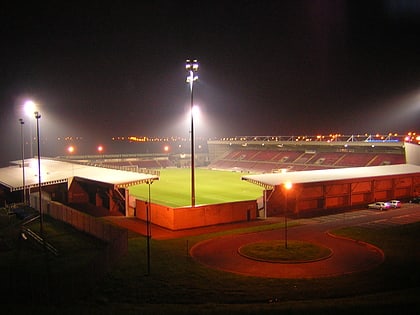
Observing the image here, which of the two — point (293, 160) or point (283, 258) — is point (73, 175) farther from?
point (293, 160)

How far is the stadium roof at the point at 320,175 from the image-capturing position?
32541 mm

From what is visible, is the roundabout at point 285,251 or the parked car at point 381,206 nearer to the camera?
the roundabout at point 285,251

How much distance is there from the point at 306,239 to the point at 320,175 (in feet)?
43.2

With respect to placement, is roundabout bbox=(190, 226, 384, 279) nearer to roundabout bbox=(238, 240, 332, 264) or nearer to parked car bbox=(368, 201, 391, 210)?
roundabout bbox=(238, 240, 332, 264)

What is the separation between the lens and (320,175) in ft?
119

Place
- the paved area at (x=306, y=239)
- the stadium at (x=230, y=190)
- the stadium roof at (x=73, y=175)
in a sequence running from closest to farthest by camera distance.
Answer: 1. the paved area at (x=306, y=239)
2. the stadium at (x=230, y=190)
3. the stadium roof at (x=73, y=175)

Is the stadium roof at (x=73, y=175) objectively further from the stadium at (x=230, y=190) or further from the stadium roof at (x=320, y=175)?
the stadium roof at (x=320, y=175)

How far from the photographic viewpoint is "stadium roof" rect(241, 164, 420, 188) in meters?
32.5

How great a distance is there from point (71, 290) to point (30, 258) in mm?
8387

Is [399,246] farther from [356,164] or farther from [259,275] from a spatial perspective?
[356,164]

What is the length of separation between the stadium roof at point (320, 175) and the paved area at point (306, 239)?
3089 mm

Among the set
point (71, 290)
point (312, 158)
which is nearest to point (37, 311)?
point (71, 290)

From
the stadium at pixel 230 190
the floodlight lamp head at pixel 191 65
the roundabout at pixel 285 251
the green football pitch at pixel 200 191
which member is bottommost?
the green football pitch at pixel 200 191

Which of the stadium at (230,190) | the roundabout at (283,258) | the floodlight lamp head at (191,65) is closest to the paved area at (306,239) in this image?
the roundabout at (283,258)
